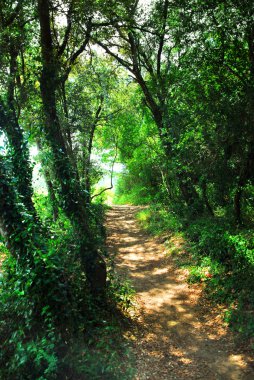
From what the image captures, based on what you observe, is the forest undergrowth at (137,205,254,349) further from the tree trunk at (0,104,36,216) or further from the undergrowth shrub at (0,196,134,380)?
the tree trunk at (0,104,36,216)

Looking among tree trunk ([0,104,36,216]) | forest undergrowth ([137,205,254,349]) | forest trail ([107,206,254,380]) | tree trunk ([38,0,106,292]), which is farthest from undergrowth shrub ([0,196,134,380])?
forest undergrowth ([137,205,254,349])

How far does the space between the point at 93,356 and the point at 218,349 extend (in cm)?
237

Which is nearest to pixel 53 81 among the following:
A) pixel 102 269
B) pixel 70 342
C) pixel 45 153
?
pixel 45 153

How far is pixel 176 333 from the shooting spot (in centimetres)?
638

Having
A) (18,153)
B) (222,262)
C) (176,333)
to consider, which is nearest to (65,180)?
(18,153)

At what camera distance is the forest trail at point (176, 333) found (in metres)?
5.17

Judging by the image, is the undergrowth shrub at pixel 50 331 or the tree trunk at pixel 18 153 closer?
the undergrowth shrub at pixel 50 331

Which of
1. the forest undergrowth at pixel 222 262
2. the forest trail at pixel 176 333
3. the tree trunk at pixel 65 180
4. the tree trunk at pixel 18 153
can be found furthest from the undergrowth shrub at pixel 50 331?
the forest undergrowth at pixel 222 262

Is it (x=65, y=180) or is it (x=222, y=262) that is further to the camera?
(x=222, y=262)

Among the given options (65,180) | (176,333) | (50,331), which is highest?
(65,180)

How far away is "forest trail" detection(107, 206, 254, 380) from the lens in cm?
517

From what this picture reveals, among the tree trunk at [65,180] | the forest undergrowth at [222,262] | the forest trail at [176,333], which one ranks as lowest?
the forest trail at [176,333]

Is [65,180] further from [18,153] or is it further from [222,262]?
[222,262]

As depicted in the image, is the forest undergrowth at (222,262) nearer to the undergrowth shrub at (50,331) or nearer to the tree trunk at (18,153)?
the undergrowth shrub at (50,331)
